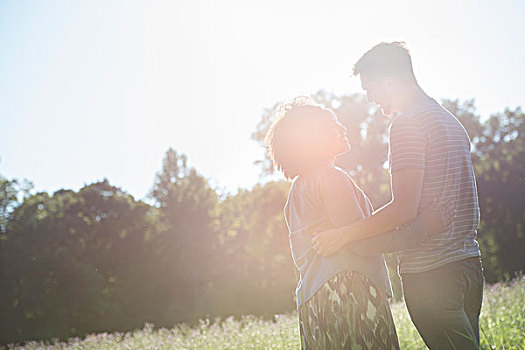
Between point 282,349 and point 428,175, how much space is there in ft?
17.4

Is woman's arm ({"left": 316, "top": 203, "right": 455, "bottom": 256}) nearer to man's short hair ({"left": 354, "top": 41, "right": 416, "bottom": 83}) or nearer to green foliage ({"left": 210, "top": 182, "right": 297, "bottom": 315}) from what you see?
man's short hair ({"left": 354, "top": 41, "right": 416, "bottom": 83})

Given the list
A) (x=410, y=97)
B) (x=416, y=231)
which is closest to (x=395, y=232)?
(x=416, y=231)

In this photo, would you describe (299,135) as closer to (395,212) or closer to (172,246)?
(395,212)

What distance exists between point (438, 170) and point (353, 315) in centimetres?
76

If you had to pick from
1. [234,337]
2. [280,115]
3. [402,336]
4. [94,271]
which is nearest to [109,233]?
[94,271]

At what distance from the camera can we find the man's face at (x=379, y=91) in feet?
7.78

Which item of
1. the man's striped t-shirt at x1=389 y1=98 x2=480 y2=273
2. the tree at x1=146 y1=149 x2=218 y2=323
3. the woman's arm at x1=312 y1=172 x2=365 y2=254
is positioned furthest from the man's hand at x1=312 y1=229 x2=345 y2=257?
the tree at x1=146 y1=149 x2=218 y2=323

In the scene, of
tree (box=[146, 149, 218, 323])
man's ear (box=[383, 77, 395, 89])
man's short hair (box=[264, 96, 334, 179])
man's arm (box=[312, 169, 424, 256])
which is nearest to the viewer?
man's arm (box=[312, 169, 424, 256])

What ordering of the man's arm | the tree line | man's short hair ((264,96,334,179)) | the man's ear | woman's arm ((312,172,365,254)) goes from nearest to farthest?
1. the man's arm
2. woman's arm ((312,172,365,254))
3. the man's ear
4. man's short hair ((264,96,334,179))
5. the tree line

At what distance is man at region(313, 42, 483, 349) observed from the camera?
84.4 inches

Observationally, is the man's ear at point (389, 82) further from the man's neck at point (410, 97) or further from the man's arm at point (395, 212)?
the man's arm at point (395, 212)

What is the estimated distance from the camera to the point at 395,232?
2.19m

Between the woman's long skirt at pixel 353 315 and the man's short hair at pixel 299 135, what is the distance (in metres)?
0.58

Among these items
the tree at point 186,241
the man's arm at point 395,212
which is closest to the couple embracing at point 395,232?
the man's arm at point 395,212
